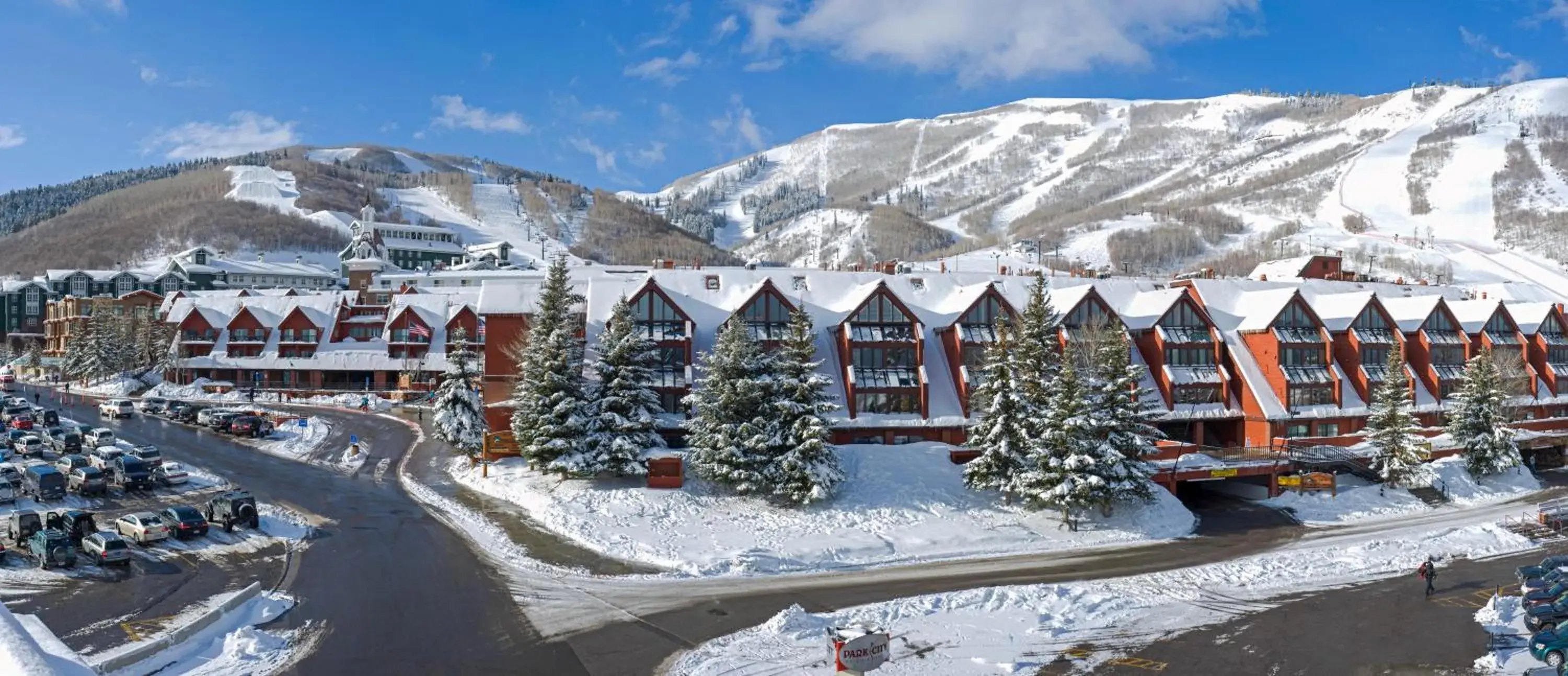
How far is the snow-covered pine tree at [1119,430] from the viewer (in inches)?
1810

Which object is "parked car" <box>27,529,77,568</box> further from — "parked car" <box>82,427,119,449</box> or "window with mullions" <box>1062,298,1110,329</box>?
"window with mullions" <box>1062,298,1110,329</box>

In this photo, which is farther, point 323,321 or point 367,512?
point 323,321

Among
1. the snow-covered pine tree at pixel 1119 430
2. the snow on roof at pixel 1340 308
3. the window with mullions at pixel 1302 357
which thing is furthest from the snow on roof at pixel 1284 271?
the snow-covered pine tree at pixel 1119 430

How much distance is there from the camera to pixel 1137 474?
153 ft

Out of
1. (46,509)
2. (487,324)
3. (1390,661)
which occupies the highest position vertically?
(487,324)

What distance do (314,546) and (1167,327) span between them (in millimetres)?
53060

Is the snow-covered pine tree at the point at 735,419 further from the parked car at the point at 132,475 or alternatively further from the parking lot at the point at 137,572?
the parked car at the point at 132,475

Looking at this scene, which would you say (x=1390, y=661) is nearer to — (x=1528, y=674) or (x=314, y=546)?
(x=1528, y=674)

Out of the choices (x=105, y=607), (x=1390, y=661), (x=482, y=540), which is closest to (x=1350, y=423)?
(x=1390, y=661)

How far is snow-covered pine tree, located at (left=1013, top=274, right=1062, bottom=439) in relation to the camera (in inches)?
1870

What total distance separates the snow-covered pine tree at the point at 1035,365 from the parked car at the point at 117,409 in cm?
6867

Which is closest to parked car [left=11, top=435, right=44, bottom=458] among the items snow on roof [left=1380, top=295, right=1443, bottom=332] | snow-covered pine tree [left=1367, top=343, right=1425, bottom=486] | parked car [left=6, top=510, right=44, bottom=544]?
parked car [left=6, top=510, right=44, bottom=544]

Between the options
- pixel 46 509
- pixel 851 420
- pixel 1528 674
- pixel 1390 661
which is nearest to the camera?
pixel 1528 674

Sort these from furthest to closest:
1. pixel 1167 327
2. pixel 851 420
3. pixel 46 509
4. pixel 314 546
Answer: pixel 1167 327 → pixel 851 420 → pixel 46 509 → pixel 314 546
